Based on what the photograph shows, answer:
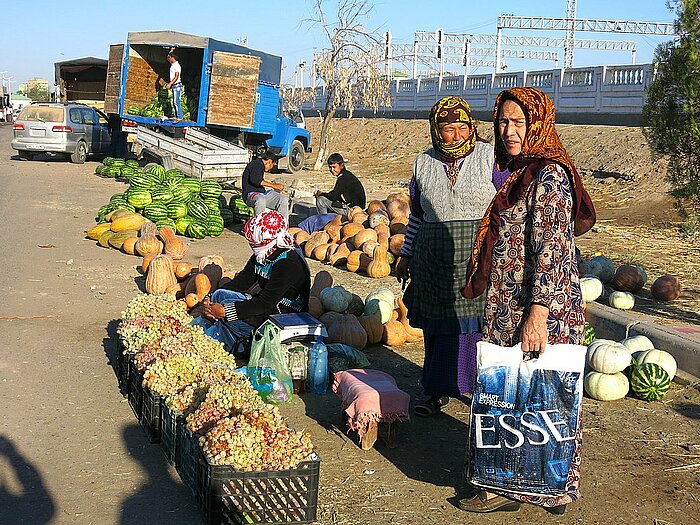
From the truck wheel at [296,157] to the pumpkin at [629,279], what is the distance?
1864 centimetres

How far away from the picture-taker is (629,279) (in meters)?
9.05

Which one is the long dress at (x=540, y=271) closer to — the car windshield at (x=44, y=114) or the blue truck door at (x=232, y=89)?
the blue truck door at (x=232, y=89)

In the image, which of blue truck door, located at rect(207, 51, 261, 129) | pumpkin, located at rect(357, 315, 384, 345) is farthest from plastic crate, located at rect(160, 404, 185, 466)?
blue truck door, located at rect(207, 51, 261, 129)

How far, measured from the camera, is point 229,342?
6.87 m

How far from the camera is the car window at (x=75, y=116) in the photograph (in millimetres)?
26641

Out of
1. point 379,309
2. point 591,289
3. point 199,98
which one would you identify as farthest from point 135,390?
point 199,98

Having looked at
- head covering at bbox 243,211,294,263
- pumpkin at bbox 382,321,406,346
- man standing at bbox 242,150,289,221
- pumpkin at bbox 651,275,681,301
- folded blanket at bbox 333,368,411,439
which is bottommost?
folded blanket at bbox 333,368,411,439

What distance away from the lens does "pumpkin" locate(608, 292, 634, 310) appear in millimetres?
8367

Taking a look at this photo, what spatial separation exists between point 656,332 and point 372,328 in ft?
8.60

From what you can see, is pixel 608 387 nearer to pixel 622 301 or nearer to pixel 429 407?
pixel 429 407

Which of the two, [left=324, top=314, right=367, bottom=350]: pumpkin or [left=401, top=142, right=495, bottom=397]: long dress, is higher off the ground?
[left=401, top=142, right=495, bottom=397]: long dress

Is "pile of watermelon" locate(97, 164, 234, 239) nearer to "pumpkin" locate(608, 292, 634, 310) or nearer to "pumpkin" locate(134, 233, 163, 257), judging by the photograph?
"pumpkin" locate(134, 233, 163, 257)

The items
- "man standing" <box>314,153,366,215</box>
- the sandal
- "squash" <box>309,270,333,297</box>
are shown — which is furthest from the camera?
"man standing" <box>314,153,366,215</box>

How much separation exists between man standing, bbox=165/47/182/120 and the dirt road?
46.9 ft
